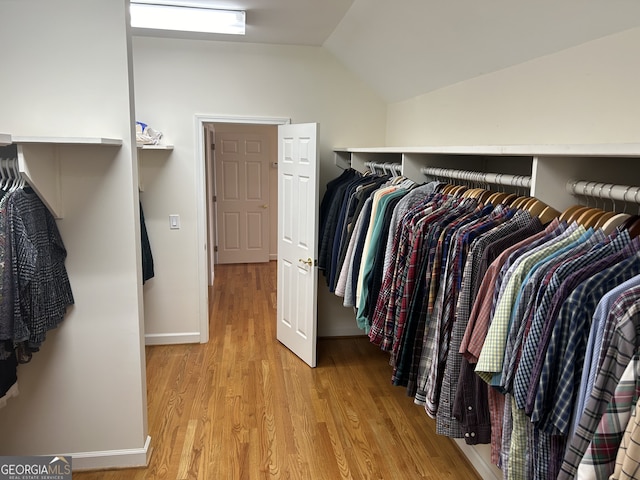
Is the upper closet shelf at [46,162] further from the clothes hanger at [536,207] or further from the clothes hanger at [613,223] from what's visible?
the clothes hanger at [613,223]

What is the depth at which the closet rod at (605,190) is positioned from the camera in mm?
1408

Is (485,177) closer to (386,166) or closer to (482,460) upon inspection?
Result: (386,166)

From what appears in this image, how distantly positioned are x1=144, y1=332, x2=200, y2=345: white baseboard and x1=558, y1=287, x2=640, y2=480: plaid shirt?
354cm

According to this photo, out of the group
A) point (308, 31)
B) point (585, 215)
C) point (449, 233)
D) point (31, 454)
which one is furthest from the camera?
point (308, 31)

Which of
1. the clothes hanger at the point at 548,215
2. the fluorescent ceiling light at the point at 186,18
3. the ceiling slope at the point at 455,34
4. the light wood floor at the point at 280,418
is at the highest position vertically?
the fluorescent ceiling light at the point at 186,18

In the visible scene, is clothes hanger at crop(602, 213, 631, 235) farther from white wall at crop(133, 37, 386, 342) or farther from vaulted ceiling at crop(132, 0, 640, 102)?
white wall at crop(133, 37, 386, 342)

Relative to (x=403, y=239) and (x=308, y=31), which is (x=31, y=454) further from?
(x=308, y=31)

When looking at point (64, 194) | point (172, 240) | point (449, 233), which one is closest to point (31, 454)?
point (64, 194)

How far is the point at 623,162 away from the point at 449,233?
66 centimetres

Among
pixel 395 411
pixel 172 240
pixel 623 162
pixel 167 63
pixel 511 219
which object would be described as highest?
pixel 167 63

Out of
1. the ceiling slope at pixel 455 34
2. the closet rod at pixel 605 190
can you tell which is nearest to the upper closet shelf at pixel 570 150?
the closet rod at pixel 605 190

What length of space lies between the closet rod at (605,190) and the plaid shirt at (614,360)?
39cm

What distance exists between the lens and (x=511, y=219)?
71.1 inches

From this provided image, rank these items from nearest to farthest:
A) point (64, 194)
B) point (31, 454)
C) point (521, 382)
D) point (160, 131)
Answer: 1. point (521, 382)
2. point (64, 194)
3. point (31, 454)
4. point (160, 131)
